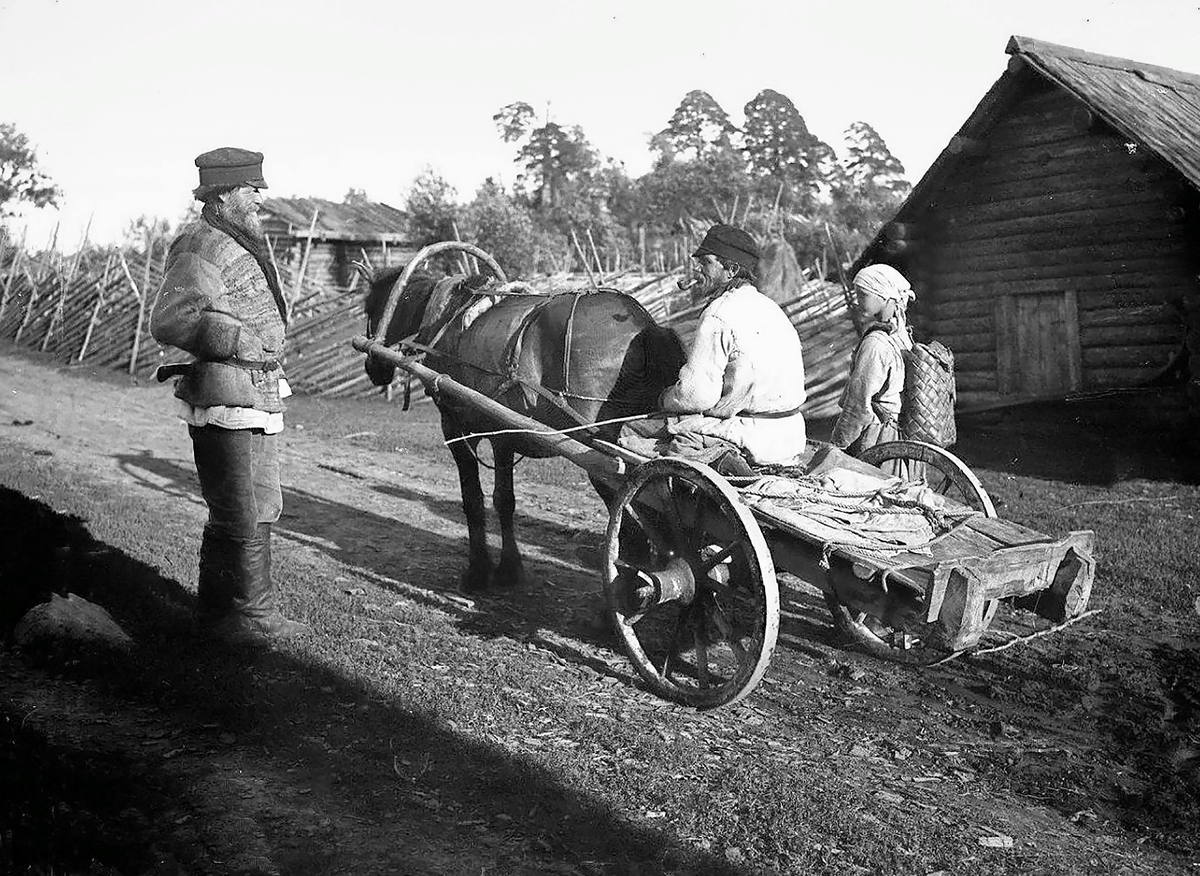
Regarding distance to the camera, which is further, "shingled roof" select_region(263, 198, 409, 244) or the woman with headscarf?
"shingled roof" select_region(263, 198, 409, 244)

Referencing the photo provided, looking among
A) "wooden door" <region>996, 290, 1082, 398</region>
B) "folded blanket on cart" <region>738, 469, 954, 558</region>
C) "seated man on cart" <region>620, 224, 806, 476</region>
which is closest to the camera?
"folded blanket on cart" <region>738, 469, 954, 558</region>

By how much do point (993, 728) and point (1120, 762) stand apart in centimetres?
50

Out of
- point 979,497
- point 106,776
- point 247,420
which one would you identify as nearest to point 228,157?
point 247,420

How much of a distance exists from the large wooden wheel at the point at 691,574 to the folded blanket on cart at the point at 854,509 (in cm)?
17

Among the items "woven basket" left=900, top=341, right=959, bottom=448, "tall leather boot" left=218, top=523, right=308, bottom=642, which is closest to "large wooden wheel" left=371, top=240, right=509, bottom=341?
"tall leather boot" left=218, top=523, right=308, bottom=642

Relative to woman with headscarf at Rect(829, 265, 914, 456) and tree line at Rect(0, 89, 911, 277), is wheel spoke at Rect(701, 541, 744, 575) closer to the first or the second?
woman with headscarf at Rect(829, 265, 914, 456)

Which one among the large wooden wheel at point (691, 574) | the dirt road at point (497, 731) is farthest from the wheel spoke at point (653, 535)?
the dirt road at point (497, 731)

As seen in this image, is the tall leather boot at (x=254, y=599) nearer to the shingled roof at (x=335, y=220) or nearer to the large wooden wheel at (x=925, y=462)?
the large wooden wheel at (x=925, y=462)

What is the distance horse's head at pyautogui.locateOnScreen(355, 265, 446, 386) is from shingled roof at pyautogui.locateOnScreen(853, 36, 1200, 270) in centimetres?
746

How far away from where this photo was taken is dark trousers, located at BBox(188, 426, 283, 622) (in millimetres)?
4895

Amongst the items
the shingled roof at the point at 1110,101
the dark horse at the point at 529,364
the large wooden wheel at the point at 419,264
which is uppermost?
the shingled roof at the point at 1110,101

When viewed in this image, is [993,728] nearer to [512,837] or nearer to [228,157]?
[512,837]

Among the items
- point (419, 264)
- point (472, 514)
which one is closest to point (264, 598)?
point (472, 514)

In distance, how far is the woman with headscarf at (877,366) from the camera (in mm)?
5520
